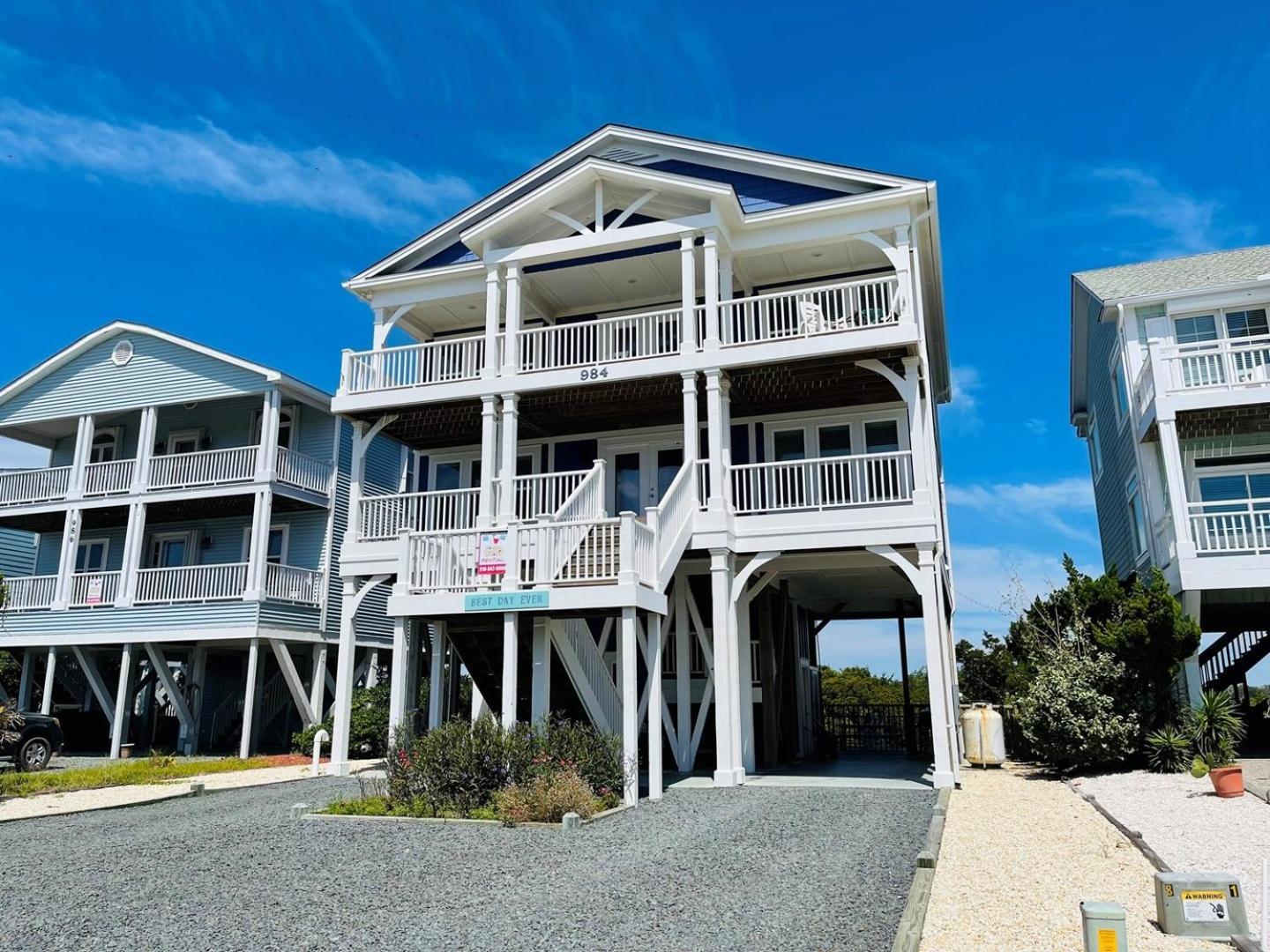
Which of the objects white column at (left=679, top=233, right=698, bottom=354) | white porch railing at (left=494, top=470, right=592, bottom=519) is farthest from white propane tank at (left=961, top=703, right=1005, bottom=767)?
white column at (left=679, top=233, right=698, bottom=354)

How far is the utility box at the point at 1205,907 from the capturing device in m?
5.88

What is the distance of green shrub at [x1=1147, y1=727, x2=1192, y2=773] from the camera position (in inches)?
606

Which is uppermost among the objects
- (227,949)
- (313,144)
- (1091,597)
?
(313,144)

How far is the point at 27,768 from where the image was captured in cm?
1830

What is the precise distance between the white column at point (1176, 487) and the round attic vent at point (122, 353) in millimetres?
25009

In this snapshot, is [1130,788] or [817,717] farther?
[817,717]

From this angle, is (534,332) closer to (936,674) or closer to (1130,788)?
(936,674)

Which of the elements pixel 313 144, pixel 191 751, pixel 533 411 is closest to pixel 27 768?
pixel 191 751

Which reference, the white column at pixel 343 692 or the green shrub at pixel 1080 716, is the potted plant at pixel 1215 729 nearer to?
the green shrub at pixel 1080 716

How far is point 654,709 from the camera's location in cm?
1352

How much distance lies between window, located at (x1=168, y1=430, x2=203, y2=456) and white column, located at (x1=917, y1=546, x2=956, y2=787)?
2054cm

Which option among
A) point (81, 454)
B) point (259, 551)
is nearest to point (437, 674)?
point (259, 551)

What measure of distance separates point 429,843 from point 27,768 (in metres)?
13.2

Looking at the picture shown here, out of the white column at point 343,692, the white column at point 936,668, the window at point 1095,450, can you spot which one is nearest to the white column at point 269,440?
the white column at point 343,692
